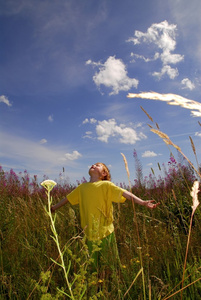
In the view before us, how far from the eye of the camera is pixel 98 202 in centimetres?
313

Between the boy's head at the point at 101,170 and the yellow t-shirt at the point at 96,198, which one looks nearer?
the yellow t-shirt at the point at 96,198

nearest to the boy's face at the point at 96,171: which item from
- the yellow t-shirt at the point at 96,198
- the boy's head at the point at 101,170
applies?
the boy's head at the point at 101,170

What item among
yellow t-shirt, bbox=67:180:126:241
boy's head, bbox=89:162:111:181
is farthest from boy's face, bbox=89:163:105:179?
yellow t-shirt, bbox=67:180:126:241

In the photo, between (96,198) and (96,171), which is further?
(96,171)

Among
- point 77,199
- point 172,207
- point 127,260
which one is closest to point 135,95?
point 127,260

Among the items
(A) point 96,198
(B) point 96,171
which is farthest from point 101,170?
(A) point 96,198

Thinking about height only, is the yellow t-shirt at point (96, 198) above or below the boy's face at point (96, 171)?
below

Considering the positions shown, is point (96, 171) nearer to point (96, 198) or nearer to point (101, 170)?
point (101, 170)

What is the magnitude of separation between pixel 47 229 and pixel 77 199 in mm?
616

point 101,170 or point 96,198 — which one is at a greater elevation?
point 101,170

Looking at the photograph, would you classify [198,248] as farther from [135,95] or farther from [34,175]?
[34,175]

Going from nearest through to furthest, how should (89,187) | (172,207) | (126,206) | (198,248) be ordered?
(198,248), (89,187), (172,207), (126,206)

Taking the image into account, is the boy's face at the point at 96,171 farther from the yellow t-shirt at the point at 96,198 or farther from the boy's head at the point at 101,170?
the yellow t-shirt at the point at 96,198

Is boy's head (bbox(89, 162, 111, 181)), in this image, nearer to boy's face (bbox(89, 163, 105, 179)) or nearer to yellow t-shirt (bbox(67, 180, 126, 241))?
boy's face (bbox(89, 163, 105, 179))
